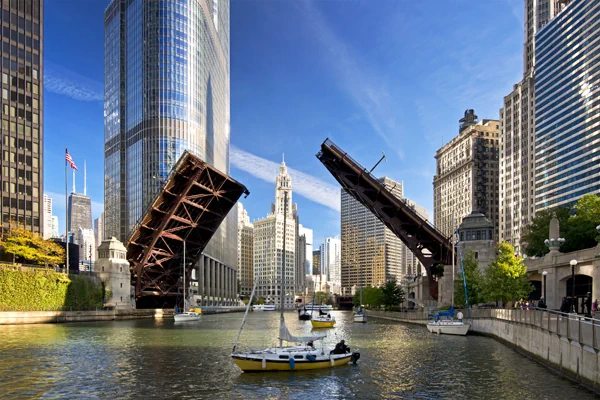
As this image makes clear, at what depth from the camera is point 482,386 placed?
75.6 ft

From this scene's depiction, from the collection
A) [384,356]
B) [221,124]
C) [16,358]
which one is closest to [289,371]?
[384,356]

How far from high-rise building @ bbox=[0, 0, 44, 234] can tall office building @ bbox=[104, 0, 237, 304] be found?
29.7m

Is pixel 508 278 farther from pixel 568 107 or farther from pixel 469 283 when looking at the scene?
pixel 568 107

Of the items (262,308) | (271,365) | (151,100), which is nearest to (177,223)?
(271,365)

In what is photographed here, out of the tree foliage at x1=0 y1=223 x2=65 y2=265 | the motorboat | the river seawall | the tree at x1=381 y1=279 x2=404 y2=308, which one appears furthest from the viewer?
the tree at x1=381 y1=279 x2=404 y2=308

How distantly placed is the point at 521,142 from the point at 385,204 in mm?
99407

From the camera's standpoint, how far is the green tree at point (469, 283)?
192ft

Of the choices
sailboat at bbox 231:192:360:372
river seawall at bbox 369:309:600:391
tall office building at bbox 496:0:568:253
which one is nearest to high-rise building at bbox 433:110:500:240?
tall office building at bbox 496:0:568:253

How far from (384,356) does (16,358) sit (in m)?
20.3

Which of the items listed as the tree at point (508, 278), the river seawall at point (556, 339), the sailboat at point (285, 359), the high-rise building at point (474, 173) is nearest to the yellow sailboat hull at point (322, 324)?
the tree at point (508, 278)

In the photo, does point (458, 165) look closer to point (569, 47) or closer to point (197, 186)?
point (569, 47)

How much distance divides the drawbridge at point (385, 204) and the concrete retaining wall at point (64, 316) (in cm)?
3423

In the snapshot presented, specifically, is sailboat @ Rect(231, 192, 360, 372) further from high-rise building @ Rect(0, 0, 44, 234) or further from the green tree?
high-rise building @ Rect(0, 0, 44, 234)

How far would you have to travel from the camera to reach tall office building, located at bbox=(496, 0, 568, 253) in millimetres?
142500
